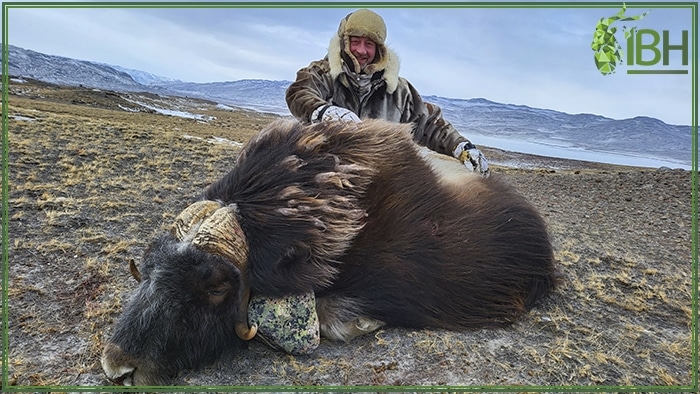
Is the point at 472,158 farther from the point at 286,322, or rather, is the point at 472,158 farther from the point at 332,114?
the point at 286,322

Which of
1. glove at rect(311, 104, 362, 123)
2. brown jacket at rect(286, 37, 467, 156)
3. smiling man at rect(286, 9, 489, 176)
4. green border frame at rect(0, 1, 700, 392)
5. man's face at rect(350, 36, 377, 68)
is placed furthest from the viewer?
brown jacket at rect(286, 37, 467, 156)

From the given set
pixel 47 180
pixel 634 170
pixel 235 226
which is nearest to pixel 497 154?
pixel 634 170

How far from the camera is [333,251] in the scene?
163cm

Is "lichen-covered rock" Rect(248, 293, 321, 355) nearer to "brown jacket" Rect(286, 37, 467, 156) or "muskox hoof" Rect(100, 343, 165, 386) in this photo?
"muskox hoof" Rect(100, 343, 165, 386)

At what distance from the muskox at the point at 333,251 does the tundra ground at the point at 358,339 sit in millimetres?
104

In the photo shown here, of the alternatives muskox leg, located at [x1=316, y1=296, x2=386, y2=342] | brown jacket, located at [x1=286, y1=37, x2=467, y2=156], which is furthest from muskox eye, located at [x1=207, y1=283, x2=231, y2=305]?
brown jacket, located at [x1=286, y1=37, x2=467, y2=156]

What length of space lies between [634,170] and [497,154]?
2013 millimetres

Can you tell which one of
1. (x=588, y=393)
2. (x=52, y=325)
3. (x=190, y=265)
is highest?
(x=190, y=265)

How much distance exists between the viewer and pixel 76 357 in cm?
154

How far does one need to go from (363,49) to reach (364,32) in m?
0.21

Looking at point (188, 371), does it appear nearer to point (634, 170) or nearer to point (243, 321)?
point (243, 321)

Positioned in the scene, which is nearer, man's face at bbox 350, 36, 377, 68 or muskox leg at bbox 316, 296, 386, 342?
muskox leg at bbox 316, 296, 386, 342

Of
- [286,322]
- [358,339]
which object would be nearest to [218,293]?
[286,322]

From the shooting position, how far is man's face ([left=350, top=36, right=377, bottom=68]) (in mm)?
2222
